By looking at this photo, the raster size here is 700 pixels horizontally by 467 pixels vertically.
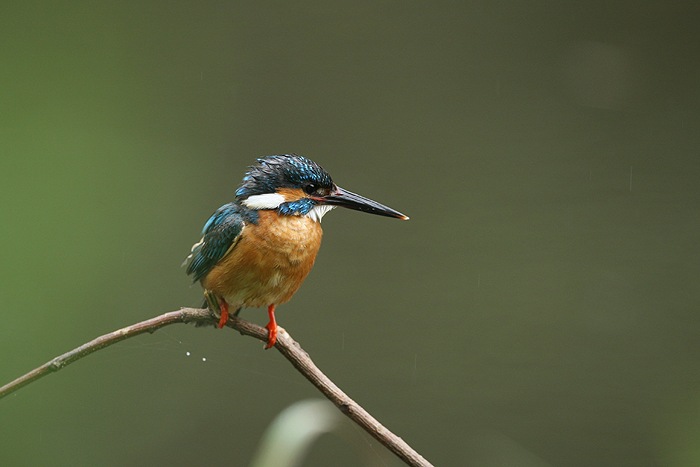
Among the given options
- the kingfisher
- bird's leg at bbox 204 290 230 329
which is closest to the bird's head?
the kingfisher

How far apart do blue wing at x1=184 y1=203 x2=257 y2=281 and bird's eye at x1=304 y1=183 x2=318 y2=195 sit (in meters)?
0.11

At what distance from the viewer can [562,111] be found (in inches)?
161

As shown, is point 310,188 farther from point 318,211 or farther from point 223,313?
point 223,313

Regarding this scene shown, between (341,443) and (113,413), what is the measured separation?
0.97m

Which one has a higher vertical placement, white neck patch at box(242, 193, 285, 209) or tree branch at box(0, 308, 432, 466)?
white neck patch at box(242, 193, 285, 209)

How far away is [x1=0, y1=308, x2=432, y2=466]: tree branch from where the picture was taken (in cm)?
109

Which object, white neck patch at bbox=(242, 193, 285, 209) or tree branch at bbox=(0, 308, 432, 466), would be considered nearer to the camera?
tree branch at bbox=(0, 308, 432, 466)

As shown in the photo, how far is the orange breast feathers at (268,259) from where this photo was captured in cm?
149

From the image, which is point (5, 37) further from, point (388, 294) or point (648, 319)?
point (648, 319)

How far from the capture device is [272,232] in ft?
4.91

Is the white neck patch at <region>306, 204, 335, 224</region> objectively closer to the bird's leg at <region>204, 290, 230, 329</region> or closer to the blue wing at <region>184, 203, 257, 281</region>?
the blue wing at <region>184, 203, 257, 281</region>

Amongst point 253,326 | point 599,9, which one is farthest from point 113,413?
point 599,9

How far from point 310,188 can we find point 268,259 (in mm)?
155

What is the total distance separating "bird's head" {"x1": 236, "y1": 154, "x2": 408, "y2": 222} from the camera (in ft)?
4.78
